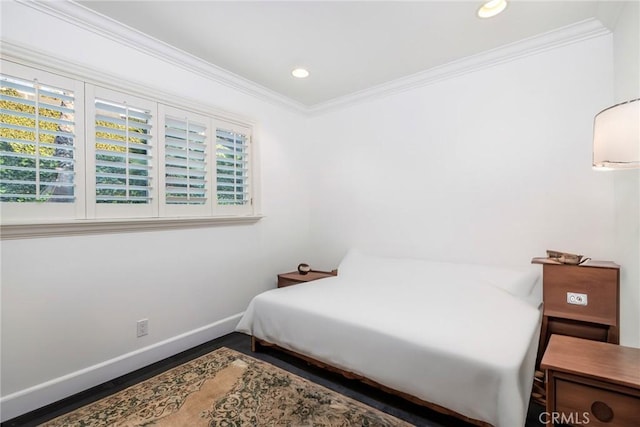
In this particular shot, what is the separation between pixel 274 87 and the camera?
322cm

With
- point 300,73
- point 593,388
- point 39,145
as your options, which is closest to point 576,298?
point 593,388

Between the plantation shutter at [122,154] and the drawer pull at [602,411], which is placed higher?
the plantation shutter at [122,154]

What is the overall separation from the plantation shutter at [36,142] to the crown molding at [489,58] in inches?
103

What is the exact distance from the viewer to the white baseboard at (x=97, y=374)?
1.73 meters

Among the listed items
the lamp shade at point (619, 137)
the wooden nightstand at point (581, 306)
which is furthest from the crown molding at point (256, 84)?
the wooden nightstand at point (581, 306)

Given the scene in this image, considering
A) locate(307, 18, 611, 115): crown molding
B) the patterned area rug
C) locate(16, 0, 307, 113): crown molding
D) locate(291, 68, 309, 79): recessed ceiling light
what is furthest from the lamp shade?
locate(16, 0, 307, 113): crown molding

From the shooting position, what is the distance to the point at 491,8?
197 cm

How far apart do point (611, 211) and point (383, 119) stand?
6.81ft

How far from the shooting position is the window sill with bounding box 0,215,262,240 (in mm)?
1711

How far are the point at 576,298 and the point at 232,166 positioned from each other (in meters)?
2.95

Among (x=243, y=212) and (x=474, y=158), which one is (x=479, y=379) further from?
Result: (x=243, y=212)

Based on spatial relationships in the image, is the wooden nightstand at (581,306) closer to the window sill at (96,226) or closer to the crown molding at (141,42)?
the window sill at (96,226)

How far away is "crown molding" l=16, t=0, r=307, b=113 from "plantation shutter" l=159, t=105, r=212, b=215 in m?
0.42

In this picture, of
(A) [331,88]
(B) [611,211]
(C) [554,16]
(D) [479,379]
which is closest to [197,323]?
(D) [479,379]
